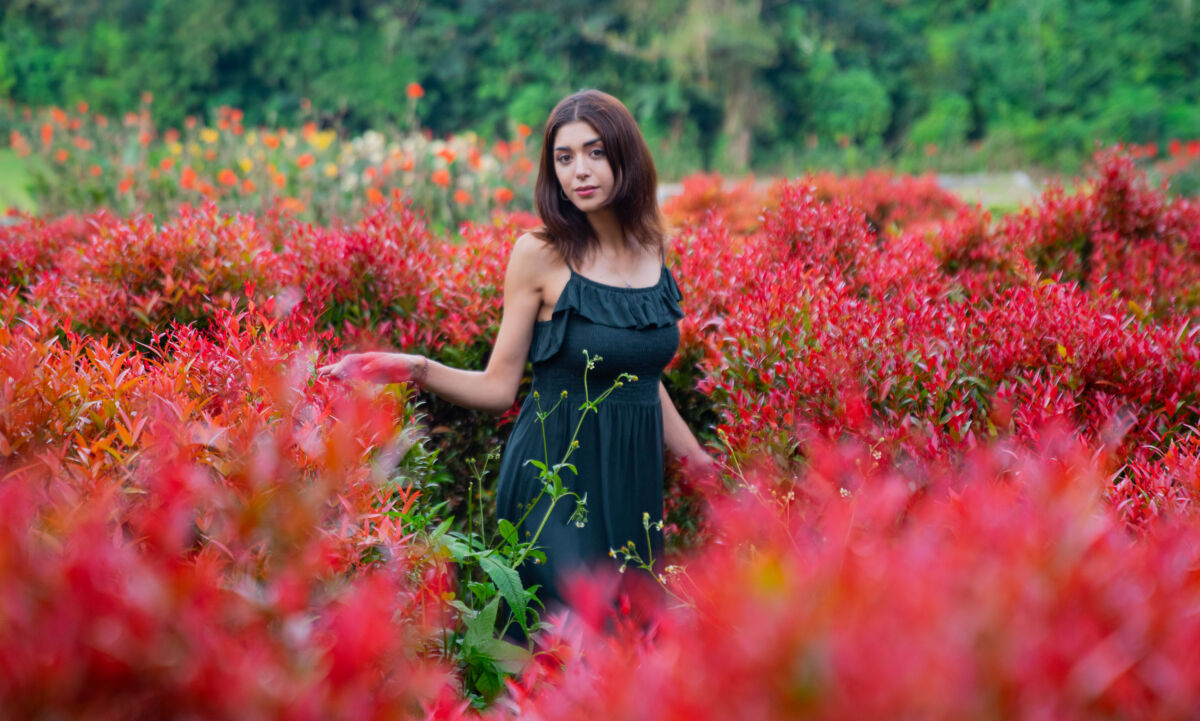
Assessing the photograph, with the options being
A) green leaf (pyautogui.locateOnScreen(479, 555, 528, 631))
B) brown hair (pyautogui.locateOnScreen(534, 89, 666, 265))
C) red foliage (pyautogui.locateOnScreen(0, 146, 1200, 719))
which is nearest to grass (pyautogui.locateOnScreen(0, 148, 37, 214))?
red foliage (pyautogui.locateOnScreen(0, 146, 1200, 719))

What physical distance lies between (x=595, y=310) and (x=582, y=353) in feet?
0.41

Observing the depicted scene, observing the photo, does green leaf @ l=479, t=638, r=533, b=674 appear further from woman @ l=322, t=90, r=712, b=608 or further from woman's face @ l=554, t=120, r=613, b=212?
woman's face @ l=554, t=120, r=613, b=212

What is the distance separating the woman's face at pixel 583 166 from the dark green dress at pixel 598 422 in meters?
0.26

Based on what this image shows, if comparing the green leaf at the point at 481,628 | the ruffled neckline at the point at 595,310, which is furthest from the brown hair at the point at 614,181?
the green leaf at the point at 481,628

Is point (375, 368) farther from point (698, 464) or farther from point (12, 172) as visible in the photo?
point (12, 172)

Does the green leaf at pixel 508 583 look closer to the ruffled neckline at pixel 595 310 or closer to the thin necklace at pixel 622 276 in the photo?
the ruffled neckline at pixel 595 310

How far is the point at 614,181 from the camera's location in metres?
2.47

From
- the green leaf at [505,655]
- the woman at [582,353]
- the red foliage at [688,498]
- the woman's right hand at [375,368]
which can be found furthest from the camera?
the woman at [582,353]

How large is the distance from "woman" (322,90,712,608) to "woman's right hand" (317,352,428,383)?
0.09 meters

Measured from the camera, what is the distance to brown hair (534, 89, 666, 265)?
2418mm

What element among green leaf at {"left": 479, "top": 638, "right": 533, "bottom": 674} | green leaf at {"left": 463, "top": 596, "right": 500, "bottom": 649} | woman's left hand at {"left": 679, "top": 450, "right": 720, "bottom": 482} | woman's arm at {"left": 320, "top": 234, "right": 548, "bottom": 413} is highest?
woman's arm at {"left": 320, "top": 234, "right": 548, "bottom": 413}

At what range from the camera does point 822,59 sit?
68.5 ft

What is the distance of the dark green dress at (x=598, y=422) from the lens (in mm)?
2305

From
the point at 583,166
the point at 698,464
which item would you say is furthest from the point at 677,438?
the point at 583,166
